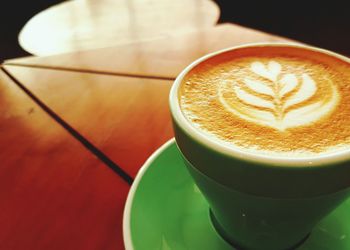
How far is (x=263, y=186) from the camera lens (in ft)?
1.11

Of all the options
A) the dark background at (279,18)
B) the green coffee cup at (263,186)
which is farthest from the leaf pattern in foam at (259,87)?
the dark background at (279,18)

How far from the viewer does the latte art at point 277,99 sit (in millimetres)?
412

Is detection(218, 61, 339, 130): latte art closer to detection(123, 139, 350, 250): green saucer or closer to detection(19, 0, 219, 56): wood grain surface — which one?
detection(123, 139, 350, 250): green saucer

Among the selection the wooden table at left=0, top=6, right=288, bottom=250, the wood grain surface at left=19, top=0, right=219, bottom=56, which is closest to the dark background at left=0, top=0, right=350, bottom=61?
the wood grain surface at left=19, top=0, right=219, bottom=56

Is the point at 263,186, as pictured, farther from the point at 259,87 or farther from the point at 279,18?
the point at 279,18

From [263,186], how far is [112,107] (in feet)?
1.28

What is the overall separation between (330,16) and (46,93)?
1.79 meters

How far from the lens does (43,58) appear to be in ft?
2.80

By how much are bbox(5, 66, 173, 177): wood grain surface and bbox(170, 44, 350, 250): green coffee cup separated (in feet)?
0.52

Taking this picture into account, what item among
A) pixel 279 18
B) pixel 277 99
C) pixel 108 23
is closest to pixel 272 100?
pixel 277 99

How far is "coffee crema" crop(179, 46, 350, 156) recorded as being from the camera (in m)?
0.38

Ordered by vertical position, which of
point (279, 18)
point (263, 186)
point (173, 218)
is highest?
point (263, 186)

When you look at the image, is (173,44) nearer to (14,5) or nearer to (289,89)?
(289,89)

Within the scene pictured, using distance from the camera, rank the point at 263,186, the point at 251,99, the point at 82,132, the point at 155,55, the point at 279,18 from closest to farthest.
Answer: the point at 263,186
the point at 251,99
the point at 82,132
the point at 155,55
the point at 279,18
